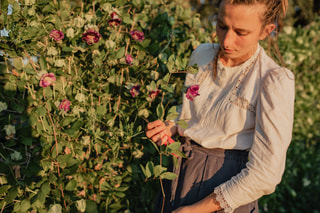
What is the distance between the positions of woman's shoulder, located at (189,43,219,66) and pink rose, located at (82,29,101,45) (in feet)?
1.62

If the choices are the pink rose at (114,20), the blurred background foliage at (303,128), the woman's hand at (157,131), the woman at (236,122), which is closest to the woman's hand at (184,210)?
the woman at (236,122)

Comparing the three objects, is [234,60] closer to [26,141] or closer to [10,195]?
[26,141]

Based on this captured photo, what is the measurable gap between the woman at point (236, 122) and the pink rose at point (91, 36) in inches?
19.6

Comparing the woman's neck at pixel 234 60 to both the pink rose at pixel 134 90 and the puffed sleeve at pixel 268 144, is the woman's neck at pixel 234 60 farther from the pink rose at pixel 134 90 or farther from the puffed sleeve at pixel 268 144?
the pink rose at pixel 134 90

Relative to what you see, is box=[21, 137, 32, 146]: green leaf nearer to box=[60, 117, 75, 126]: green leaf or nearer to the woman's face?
box=[60, 117, 75, 126]: green leaf

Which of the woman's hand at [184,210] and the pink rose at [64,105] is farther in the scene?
the pink rose at [64,105]

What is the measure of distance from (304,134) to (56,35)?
2873 mm

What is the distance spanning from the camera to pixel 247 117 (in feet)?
3.64

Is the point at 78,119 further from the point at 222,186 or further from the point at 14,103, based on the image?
the point at 222,186

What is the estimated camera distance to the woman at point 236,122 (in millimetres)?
996

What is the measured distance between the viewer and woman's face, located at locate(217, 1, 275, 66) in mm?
1021

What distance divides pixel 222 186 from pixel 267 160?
20 cm

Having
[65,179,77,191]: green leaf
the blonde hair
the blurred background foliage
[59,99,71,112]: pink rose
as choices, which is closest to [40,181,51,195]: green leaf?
[65,179,77,191]: green leaf

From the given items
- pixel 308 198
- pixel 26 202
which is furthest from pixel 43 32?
pixel 308 198
